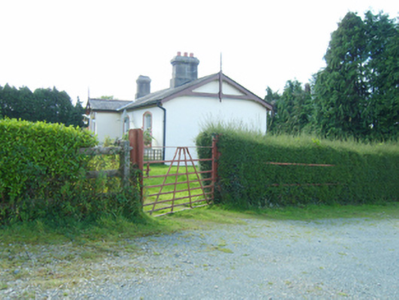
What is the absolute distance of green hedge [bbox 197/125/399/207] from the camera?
32.3 ft

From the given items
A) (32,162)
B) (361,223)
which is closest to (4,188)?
(32,162)

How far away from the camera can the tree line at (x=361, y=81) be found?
2117 centimetres

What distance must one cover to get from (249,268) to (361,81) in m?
21.0

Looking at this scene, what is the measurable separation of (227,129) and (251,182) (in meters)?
1.67

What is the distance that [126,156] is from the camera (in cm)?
724

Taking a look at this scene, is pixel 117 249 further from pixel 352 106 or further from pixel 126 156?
pixel 352 106

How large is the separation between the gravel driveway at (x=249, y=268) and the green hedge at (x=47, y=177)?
4.56 ft

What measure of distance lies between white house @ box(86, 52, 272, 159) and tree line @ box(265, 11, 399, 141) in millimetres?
2425

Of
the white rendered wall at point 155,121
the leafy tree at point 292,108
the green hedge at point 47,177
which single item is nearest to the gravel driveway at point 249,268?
the green hedge at point 47,177

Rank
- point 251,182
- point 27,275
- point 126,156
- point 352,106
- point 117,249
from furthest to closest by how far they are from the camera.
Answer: point 352,106
point 251,182
point 126,156
point 117,249
point 27,275

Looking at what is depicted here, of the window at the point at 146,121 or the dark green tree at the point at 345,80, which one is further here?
the window at the point at 146,121

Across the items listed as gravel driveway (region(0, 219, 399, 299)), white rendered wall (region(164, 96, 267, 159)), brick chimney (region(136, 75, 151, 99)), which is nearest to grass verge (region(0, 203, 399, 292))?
gravel driveway (region(0, 219, 399, 299))

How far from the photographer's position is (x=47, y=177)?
627 cm

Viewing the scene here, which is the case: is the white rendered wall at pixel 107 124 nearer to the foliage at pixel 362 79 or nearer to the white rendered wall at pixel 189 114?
the white rendered wall at pixel 189 114
